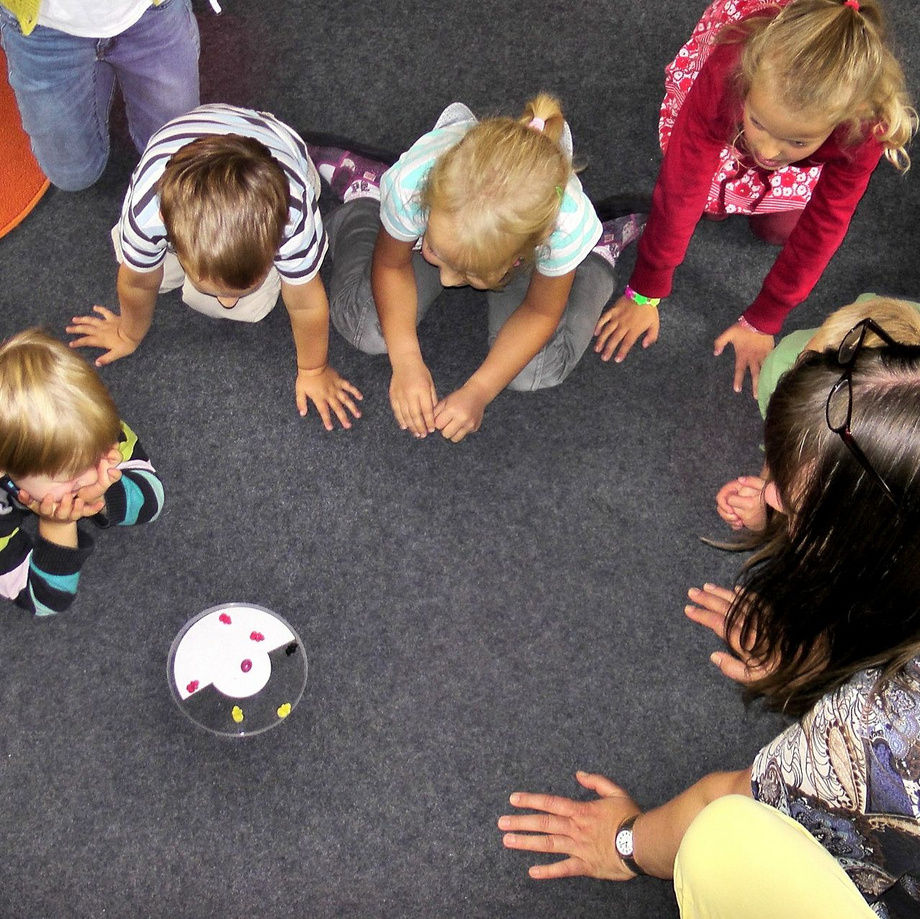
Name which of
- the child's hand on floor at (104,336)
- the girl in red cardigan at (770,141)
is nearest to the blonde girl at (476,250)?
the girl in red cardigan at (770,141)

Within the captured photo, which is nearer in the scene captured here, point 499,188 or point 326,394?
point 499,188

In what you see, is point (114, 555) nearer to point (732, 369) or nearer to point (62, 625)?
point (62, 625)

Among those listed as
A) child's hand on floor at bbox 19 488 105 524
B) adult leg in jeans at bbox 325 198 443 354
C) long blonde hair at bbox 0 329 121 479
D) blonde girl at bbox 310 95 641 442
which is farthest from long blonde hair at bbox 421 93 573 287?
child's hand on floor at bbox 19 488 105 524

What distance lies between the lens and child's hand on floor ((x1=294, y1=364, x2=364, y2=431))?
1446 mm

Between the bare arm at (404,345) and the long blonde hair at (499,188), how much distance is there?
0.81 feet

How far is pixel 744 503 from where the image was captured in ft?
4.47

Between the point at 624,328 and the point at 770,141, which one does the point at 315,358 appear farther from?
the point at 770,141

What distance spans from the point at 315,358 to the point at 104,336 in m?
0.35

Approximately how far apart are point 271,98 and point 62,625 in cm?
98

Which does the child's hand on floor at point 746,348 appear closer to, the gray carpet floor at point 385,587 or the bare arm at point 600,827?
the gray carpet floor at point 385,587

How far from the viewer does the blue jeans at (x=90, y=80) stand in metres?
1.37

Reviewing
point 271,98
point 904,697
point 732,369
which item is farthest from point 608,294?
point 904,697

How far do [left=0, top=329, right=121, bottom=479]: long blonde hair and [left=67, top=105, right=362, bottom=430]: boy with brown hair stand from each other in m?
0.19

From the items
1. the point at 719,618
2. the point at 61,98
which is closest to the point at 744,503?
the point at 719,618
